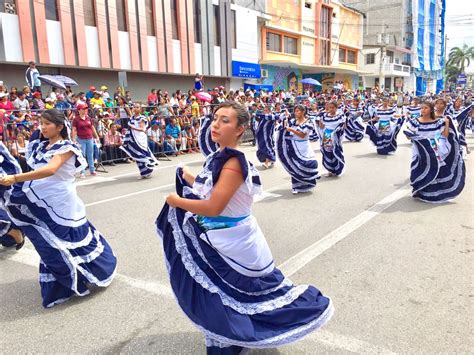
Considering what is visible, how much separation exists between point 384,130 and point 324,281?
32.0ft

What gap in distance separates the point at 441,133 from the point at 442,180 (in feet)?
2.56

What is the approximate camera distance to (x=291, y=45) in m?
35.4

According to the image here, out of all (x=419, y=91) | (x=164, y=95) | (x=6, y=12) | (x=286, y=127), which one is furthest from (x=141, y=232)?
(x=419, y=91)

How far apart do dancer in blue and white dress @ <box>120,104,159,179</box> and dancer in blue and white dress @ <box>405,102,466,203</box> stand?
5.59 m

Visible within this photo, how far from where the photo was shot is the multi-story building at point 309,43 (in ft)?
106

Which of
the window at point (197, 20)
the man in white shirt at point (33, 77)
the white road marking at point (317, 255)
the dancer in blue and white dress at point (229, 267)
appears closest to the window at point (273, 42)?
the window at point (197, 20)

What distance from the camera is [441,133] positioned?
7.22 meters

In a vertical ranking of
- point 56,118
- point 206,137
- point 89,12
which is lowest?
point 206,137

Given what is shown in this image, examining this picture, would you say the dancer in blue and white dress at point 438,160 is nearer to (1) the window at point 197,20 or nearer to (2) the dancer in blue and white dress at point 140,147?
(2) the dancer in blue and white dress at point 140,147

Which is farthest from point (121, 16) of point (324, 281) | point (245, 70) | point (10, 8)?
point (324, 281)

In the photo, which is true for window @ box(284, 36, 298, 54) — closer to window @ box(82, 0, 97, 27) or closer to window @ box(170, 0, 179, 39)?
window @ box(170, 0, 179, 39)

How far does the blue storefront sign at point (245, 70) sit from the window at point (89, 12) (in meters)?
9.99

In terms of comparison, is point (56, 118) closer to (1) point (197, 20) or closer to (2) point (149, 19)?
(2) point (149, 19)

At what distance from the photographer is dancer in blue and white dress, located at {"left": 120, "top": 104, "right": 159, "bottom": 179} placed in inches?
390
